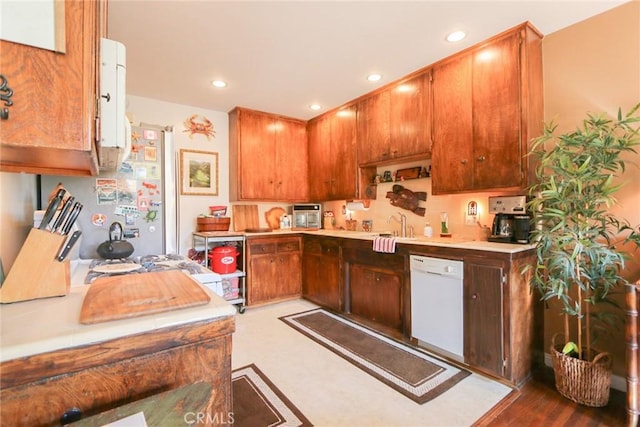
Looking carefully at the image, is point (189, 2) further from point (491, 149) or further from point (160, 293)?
point (491, 149)

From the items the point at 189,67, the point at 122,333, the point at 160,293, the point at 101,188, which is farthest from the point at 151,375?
the point at 189,67

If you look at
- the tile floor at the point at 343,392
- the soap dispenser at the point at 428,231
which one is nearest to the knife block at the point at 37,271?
the tile floor at the point at 343,392

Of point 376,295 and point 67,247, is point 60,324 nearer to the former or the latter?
point 67,247

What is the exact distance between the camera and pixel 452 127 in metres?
2.63

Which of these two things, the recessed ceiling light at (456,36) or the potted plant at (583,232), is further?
the recessed ceiling light at (456,36)

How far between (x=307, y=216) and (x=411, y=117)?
2.12 metres

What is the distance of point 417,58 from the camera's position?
2.66 m

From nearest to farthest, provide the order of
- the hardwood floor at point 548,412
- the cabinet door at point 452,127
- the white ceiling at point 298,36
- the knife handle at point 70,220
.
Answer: the knife handle at point 70,220, the hardwood floor at point 548,412, the white ceiling at point 298,36, the cabinet door at point 452,127

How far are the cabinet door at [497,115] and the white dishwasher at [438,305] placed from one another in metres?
0.77

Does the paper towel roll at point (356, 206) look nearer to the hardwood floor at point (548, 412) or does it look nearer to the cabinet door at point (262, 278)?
the cabinet door at point (262, 278)

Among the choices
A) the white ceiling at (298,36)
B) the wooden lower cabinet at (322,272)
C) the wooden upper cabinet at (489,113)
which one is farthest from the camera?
the wooden lower cabinet at (322,272)

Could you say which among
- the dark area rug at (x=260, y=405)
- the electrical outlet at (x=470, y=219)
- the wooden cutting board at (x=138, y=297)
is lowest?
the dark area rug at (x=260, y=405)

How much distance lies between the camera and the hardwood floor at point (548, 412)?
5.52 feet

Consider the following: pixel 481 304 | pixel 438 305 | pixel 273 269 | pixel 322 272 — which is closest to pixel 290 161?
pixel 273 269
